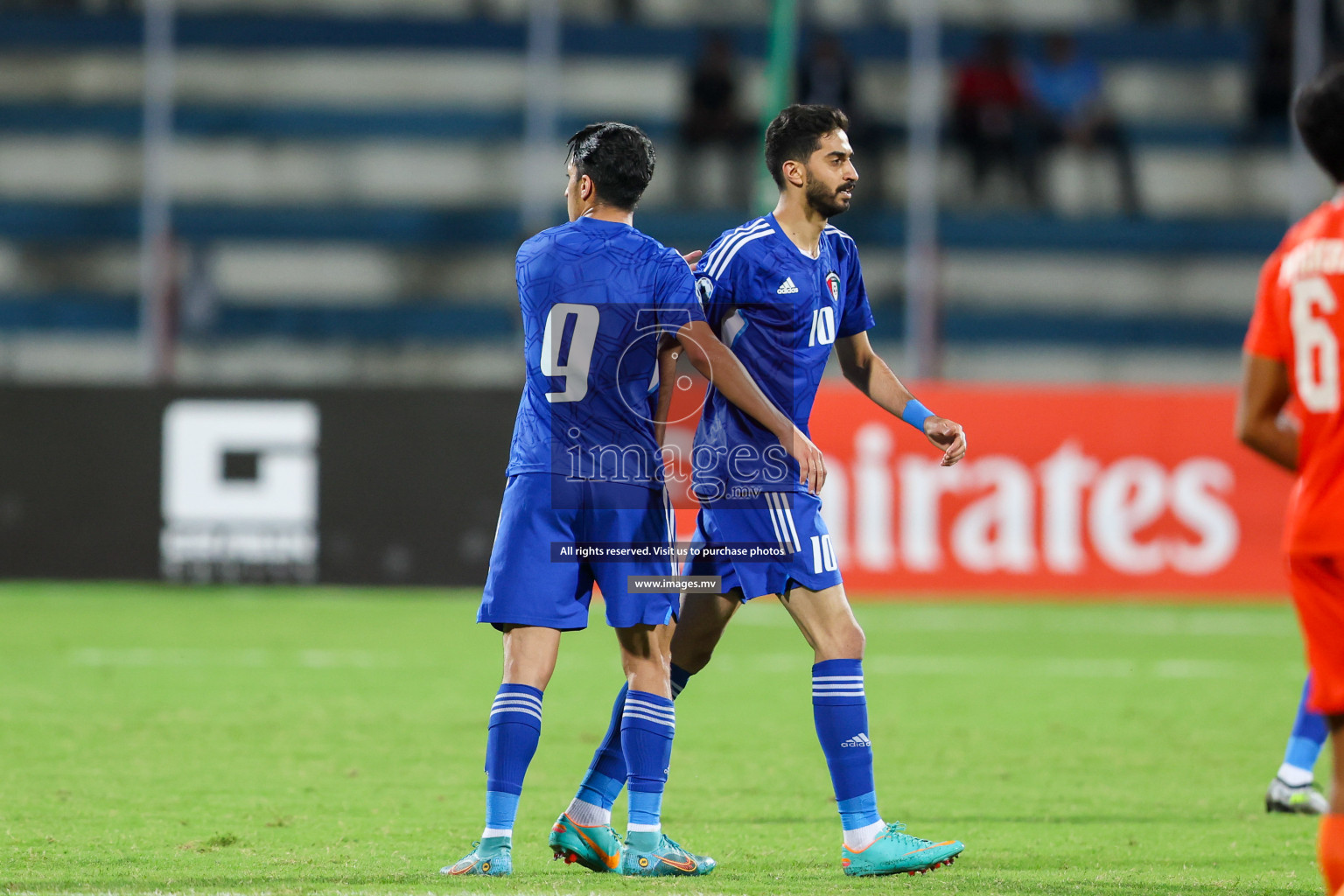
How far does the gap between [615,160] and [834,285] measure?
2.83ft

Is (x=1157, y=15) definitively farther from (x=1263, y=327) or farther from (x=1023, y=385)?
(x=1263, y=327)

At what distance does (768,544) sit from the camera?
5.39m

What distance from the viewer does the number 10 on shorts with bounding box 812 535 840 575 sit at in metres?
5.40

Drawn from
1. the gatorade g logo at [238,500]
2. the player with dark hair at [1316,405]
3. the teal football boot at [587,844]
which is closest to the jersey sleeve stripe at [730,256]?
the teal football boot at [587,844]

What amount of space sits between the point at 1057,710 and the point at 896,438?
5.54 metres

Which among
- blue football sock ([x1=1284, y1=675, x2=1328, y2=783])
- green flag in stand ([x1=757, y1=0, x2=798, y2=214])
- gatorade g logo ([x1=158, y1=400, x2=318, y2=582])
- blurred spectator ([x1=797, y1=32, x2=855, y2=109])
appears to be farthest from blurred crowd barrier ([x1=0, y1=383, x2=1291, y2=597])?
blue football sock ([x1=1284, y1=675, x2=1328, y2=783])

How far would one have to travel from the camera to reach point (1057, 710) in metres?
9.27

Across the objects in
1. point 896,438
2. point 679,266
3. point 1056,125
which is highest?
point 1056,125

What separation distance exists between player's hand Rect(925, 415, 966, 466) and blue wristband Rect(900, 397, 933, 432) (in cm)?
6

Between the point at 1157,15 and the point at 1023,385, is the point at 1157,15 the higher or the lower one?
the higher one

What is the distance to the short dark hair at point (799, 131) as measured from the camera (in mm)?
5520

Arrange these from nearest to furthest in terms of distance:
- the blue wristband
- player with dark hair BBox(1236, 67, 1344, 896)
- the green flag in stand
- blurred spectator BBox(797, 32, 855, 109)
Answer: player with dark hair BBox(1236, 67, 1344, 896) → the blue wristband → the green flag in stand → blurred spectator BBox(797, 32, 855, 109)

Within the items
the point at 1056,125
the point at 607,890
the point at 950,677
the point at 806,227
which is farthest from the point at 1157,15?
the point at 607,890

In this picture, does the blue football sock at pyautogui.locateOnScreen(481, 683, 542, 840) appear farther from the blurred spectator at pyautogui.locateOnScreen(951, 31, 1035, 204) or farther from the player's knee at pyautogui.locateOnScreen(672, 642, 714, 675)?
the blurred spectator at pyautogui.locateOnScreen(951, 31, 1035, 204)
